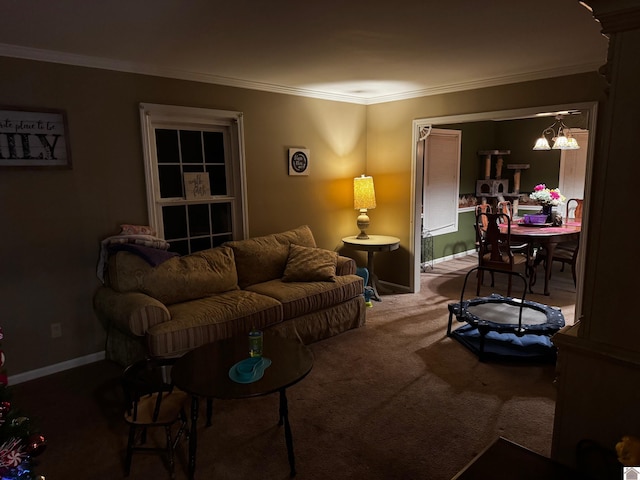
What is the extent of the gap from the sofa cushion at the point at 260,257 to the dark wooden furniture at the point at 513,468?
9.35ft

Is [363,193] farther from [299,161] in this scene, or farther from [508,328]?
[508,328]

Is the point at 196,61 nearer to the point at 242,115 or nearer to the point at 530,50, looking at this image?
the point at 242,115

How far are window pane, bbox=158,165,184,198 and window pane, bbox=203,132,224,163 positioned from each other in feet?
1.16

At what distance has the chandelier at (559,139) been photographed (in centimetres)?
589

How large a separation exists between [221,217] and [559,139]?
15.2 feet

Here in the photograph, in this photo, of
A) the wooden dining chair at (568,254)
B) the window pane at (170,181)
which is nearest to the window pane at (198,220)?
the window pane at (170,181)

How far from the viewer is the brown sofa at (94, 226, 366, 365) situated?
304 cm

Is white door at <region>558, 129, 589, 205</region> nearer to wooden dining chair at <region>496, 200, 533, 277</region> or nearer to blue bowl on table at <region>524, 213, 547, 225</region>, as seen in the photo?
wooden dining chair at <region>496, 200, 533, 277</region>

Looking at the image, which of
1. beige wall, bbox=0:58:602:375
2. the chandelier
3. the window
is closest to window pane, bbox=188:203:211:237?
the window

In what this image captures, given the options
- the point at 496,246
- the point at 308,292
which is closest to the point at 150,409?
the point at 308,292

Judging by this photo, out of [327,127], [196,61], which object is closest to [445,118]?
[327,127]

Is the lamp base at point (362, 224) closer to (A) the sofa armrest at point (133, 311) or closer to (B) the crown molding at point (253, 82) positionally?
(B) the crown molding at point (253, 82)

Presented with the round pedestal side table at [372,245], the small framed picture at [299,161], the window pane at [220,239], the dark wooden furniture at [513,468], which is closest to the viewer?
the dark wooden furniture at [513,468]

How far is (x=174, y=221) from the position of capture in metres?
4.09
